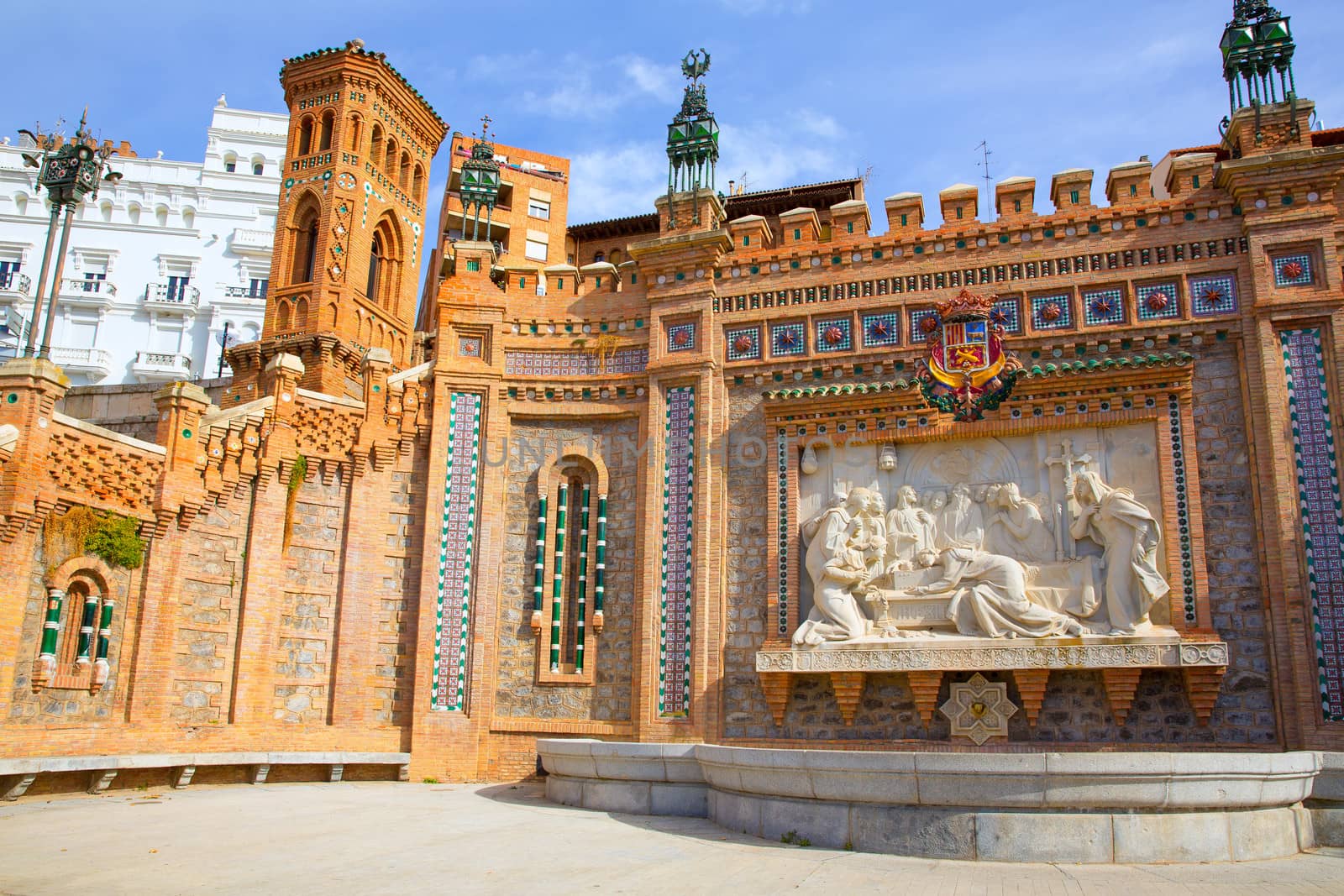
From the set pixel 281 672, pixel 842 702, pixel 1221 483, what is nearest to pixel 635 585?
pixel 842 702

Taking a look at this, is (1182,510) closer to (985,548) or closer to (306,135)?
(985,548)

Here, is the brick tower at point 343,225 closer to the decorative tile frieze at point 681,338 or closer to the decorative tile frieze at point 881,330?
the decorative tile frieze at point 681,338

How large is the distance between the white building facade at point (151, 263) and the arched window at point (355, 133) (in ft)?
75.2

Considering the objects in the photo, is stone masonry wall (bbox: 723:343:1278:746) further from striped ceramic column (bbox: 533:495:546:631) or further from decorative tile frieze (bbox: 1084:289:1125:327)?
striped ceramic column (bbox: 533:495:546:631)

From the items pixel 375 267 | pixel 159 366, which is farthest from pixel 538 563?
pixel 159 366

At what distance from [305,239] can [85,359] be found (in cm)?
2735

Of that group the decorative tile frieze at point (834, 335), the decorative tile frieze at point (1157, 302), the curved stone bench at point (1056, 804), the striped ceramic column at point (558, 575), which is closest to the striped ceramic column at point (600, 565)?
the striped ceramic column at point (558, 575)

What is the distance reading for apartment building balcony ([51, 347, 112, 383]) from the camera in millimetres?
49875

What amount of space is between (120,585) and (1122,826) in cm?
1354

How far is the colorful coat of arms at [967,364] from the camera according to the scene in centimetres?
1738

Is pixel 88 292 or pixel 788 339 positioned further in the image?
pixel 88 292

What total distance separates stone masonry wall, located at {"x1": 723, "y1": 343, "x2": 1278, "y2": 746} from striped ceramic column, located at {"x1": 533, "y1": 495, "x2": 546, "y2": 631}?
3.12 metres

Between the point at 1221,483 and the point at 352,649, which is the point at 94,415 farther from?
the point at 1221,483

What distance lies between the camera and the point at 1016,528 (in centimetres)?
1698
